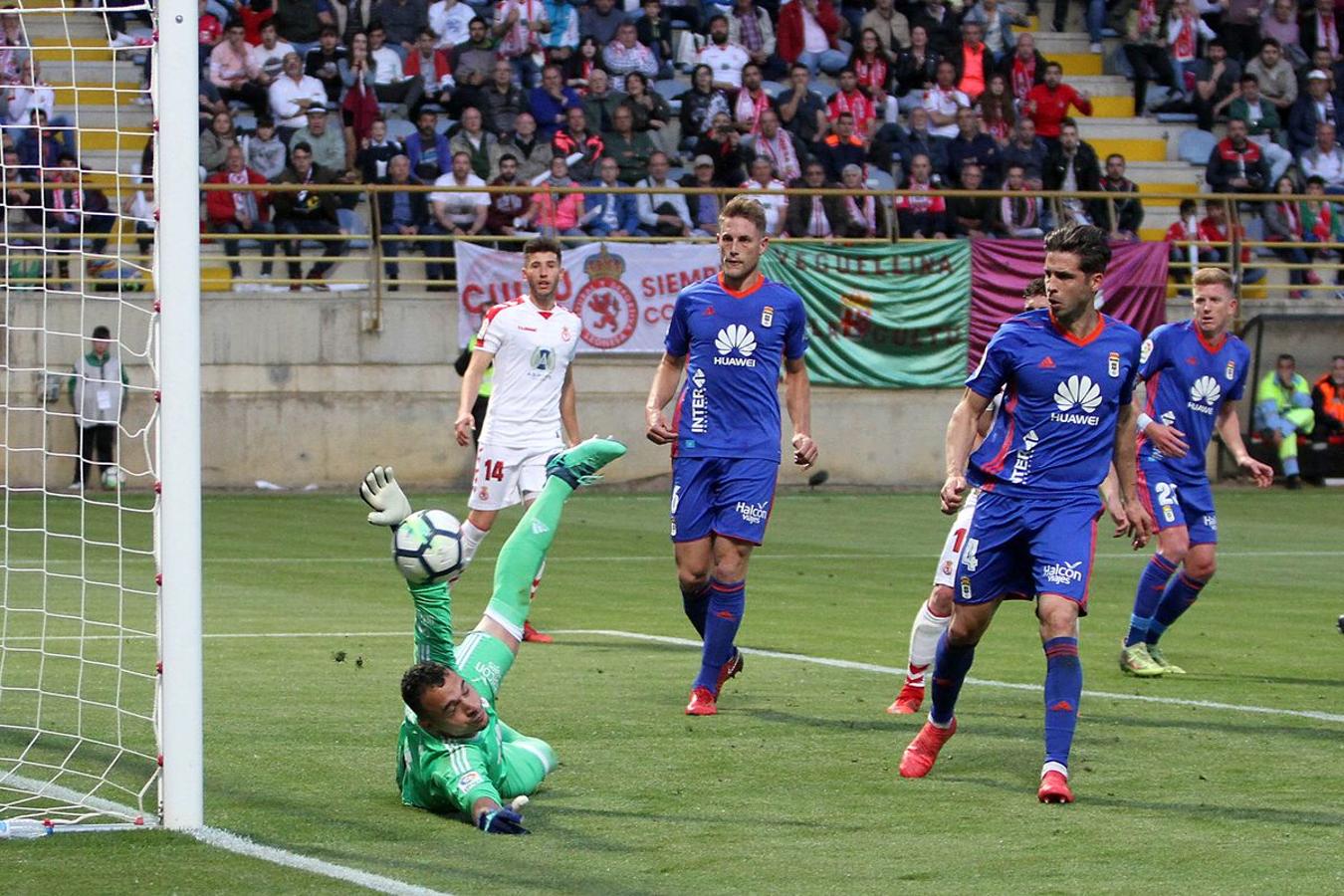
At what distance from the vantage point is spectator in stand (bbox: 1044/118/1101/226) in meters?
26.5

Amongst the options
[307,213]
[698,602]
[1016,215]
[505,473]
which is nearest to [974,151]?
[1016,215]

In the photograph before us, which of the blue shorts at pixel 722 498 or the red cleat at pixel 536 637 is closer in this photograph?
the blue shorts at pixel 722 498

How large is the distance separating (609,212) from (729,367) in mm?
15580

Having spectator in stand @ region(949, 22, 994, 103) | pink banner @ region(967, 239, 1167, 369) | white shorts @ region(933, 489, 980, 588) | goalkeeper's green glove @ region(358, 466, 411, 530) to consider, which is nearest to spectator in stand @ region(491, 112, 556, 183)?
pink banner @ region(967, 239, 1167, 369)

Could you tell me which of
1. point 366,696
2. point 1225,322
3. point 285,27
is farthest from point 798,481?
point 366,696

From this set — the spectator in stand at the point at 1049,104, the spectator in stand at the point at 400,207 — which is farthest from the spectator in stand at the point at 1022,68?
the spectator in stand at the point at 400,207

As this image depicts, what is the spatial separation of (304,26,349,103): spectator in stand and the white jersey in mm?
13541

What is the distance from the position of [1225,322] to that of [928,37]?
1803 cm

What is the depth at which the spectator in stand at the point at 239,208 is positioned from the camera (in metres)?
23.5

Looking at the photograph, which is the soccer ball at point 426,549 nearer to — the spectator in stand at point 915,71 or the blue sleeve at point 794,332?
the blue sleeve at point 794,332

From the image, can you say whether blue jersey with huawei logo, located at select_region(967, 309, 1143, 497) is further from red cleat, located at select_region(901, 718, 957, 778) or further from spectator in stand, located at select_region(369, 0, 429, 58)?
spectator in stand, located at select_region(369, 0, 429, 58)

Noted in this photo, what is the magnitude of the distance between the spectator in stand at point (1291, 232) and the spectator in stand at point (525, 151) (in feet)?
31.6

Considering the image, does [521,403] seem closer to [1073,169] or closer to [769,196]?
[769,196]

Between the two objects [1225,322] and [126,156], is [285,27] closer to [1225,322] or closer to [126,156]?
[126,156]
